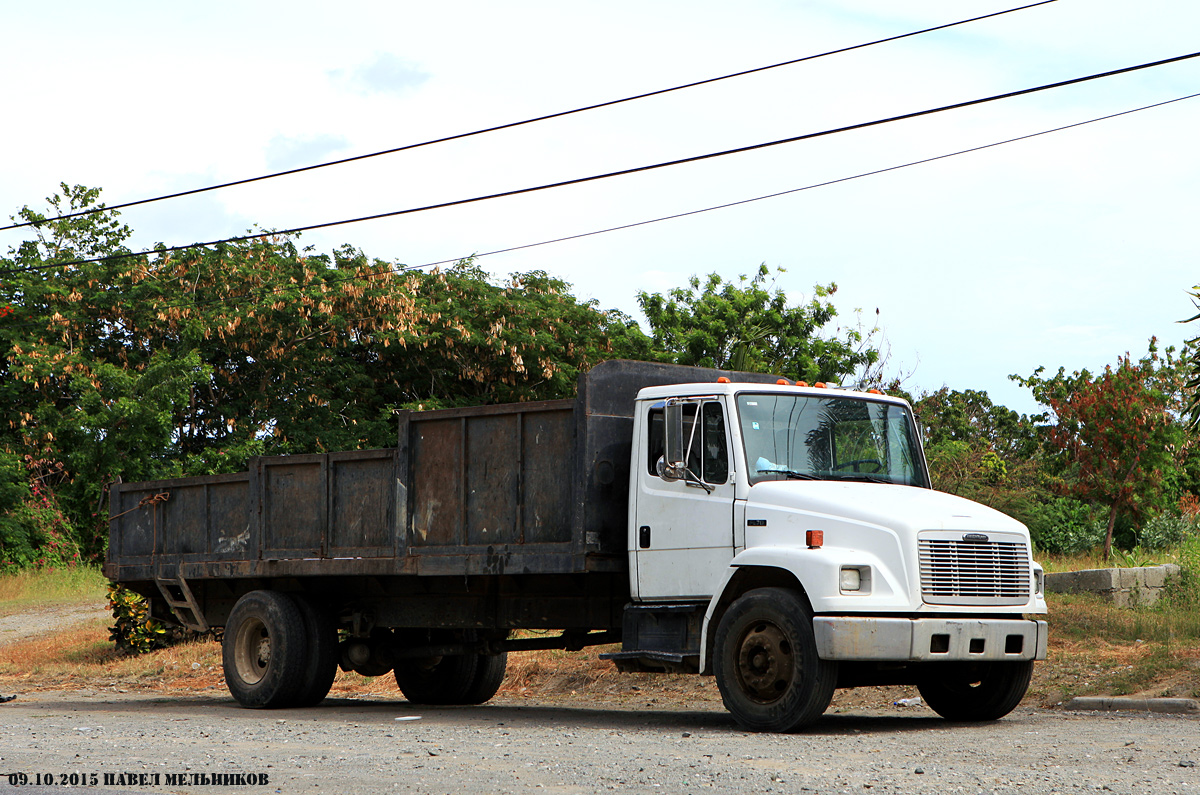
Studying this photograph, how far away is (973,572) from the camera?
9.62m

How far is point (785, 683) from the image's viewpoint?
9398 mm

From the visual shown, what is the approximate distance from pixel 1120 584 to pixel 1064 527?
48.7ft

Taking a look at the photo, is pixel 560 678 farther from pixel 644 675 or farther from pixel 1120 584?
pixel 1120 584

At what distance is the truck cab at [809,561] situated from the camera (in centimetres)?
924

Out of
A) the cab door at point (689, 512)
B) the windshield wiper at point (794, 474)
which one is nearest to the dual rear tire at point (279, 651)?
the cab door at point (689, 512)

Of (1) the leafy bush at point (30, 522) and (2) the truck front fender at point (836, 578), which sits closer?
(2) the truck front fender at point (836, 578)

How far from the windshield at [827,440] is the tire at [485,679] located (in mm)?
4786

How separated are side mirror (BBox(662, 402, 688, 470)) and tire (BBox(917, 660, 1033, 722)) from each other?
8.18 ft

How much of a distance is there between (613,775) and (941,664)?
12.5ft

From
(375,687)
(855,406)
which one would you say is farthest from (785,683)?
(375,687)

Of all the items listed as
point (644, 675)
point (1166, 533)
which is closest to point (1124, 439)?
point (1166, 533)

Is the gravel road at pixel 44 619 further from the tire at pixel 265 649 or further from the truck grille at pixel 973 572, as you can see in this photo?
the truck grille at pixel 973 572

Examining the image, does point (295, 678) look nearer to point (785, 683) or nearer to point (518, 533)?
point (518, 533)

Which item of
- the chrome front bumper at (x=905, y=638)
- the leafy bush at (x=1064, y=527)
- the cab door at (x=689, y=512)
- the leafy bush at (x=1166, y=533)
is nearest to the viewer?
the chrome front bumper at (x=905, y=638)
